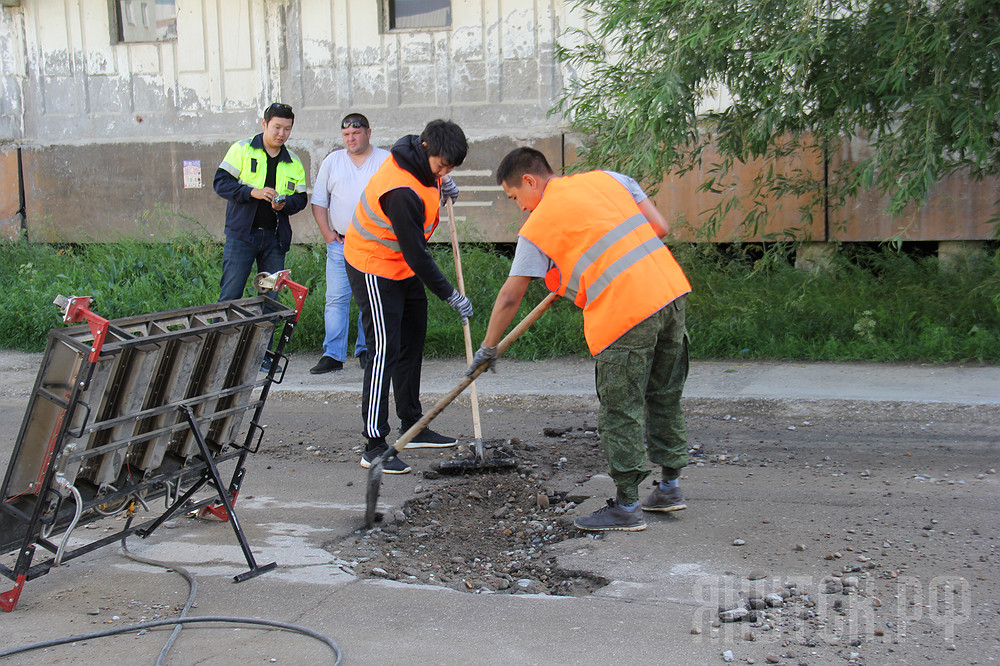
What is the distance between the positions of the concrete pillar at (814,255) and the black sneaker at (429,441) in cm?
391

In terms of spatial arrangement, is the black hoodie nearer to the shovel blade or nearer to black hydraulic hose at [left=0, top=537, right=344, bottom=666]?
the shovel blade

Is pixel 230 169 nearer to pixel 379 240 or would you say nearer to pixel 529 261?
pixel 379 240

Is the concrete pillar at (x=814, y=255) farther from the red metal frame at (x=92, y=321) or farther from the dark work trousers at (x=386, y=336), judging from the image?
the red metal frame at (x=92, y=321)

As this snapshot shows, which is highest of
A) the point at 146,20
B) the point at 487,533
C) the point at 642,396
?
the point at 146,20

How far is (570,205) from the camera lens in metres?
3.90

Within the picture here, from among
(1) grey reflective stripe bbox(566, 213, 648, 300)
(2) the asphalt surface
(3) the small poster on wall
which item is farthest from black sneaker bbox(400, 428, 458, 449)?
(3) the small poster on wall

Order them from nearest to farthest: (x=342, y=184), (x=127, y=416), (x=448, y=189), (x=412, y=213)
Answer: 1. (x=127, y=416)
2. (x=412, y=213)
3. (x=448, y=189)
4. (x=342, y=184)

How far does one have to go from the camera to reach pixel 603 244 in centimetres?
390

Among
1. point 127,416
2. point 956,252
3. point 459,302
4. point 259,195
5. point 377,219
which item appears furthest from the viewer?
point 956,252

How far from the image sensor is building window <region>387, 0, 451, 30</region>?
909 cm

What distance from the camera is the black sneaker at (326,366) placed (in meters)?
7.22

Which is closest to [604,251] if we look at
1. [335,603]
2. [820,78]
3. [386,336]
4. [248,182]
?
[386,336]

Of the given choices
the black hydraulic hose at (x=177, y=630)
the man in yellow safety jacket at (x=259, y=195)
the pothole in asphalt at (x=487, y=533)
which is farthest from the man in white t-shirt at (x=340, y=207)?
the black hydraulic hose at (x=177, y=630)

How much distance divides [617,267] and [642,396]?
1.88ft
